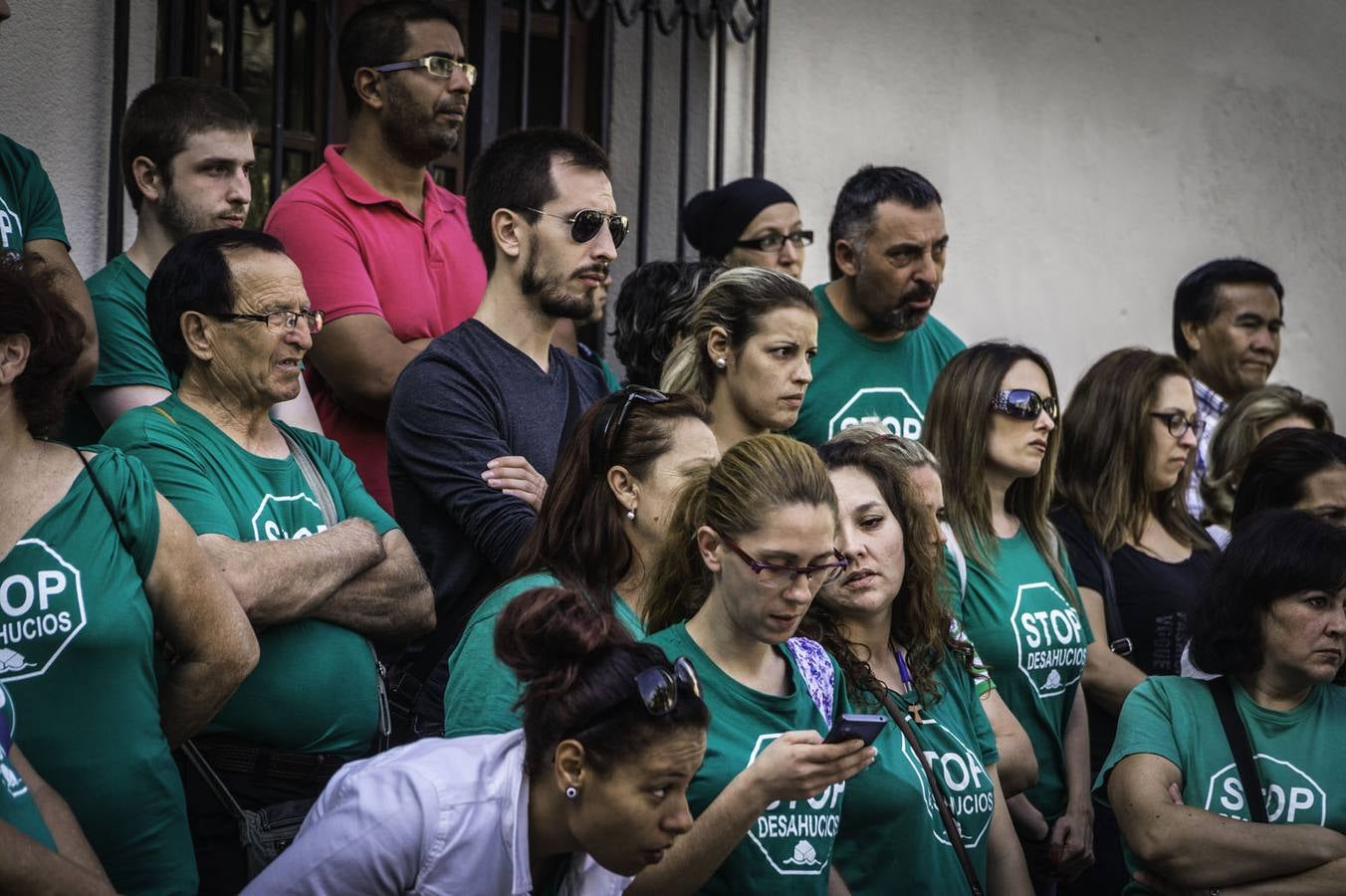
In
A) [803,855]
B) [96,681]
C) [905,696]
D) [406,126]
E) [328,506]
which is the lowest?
[803,855]

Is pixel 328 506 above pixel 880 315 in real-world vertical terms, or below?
below

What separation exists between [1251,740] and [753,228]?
7.68ft

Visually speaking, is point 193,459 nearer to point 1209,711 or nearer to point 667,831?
point 667,831

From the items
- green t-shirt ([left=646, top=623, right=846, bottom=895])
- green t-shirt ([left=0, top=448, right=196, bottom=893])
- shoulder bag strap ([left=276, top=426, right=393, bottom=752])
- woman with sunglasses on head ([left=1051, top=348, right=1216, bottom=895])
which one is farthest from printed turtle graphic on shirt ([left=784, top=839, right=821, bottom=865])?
woman with sunglasses on head ([left=1051, top=348, right=1216, bottom=895])

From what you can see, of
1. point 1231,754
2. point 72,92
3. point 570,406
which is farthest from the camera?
point 72,92

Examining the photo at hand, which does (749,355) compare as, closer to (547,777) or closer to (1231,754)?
(1231,754)

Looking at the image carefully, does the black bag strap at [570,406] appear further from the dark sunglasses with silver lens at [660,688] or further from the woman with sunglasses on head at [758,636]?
the dark sunglasses with silver lens at [660,688]

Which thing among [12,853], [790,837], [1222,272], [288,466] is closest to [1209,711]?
[790,837]

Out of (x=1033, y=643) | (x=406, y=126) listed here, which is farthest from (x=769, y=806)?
(x=406, y=126)

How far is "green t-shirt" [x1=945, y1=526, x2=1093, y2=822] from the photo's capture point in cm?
460

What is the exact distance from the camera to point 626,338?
515 cm

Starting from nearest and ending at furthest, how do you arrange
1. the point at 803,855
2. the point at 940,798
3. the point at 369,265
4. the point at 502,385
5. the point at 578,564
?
the point at 803,855 < the point at 578,564 < the point at 940,798 < the point at 502,385 < the point at 369,265

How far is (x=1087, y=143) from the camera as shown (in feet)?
24.9

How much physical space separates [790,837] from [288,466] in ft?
4.69
